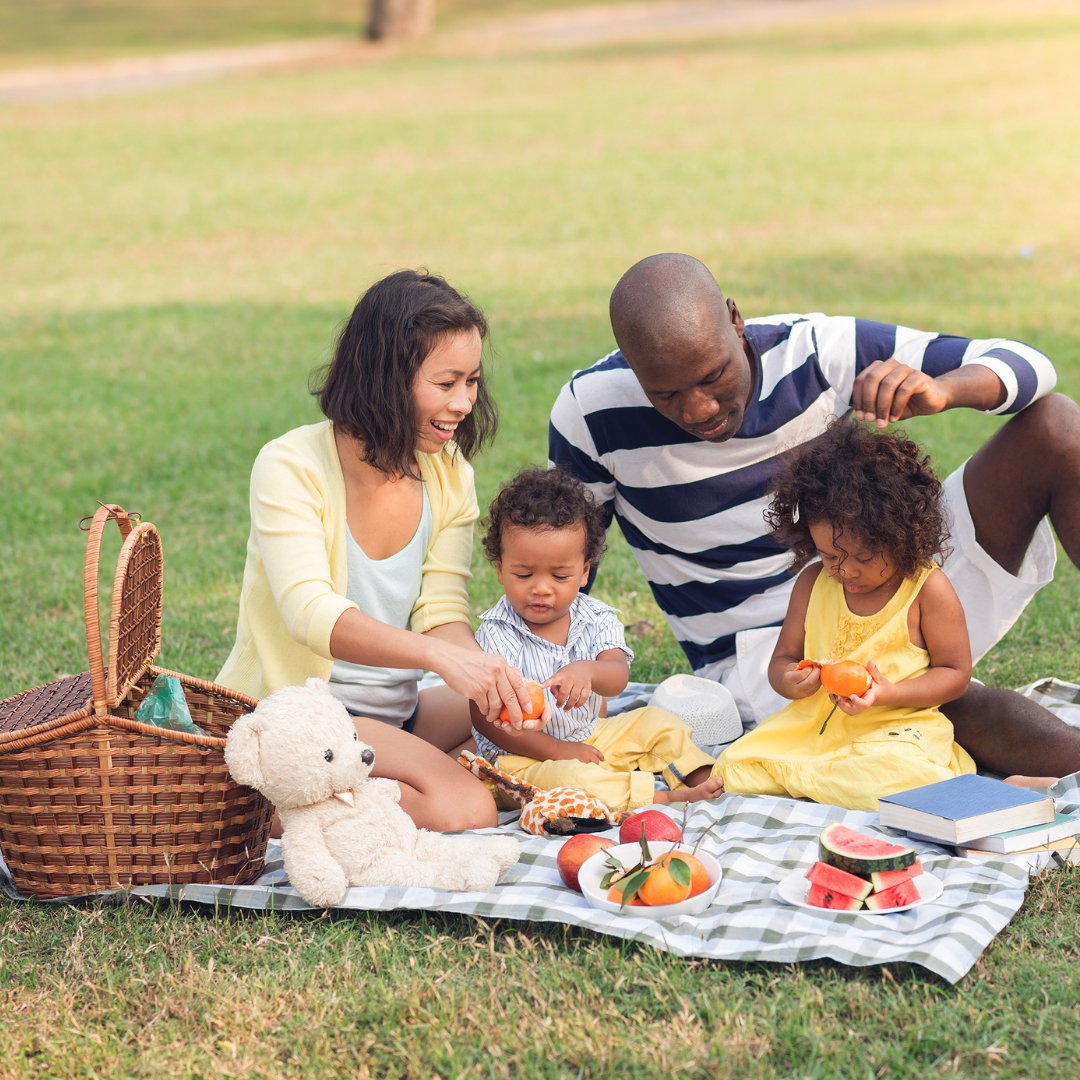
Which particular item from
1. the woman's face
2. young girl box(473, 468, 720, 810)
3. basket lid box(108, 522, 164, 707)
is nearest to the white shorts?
young girl box(473, 468, 720, 810)

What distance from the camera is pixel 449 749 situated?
13.8 ft

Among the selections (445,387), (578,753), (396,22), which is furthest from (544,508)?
(396,22)

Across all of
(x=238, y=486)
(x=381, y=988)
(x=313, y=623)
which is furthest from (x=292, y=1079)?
(x=238, y=486)

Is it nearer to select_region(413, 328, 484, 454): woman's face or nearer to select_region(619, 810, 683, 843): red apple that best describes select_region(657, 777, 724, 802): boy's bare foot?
select_region(619, 810, 683, 843): red apple

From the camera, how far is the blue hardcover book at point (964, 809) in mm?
3309

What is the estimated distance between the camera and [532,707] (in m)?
3.51

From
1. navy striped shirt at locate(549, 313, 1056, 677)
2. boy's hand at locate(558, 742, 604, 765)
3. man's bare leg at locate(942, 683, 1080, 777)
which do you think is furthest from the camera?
navy striped shirt at locate(549, 313, 1056, 677)

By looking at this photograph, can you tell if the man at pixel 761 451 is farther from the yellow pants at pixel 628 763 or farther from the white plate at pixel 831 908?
the white plate at pixel 831 908

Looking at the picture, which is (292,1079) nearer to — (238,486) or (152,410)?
(238,486)

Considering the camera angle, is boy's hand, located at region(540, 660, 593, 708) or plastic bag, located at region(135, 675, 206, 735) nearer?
plastic bag, located at region(135, 675, 206, 735)

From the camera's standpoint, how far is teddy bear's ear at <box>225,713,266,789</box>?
10.6 feet

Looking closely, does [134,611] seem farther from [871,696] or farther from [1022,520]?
[1022,520]

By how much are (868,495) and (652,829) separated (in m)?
0.98

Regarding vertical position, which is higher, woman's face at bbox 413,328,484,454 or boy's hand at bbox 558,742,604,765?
woman's face at bbox 413,328,484,454
